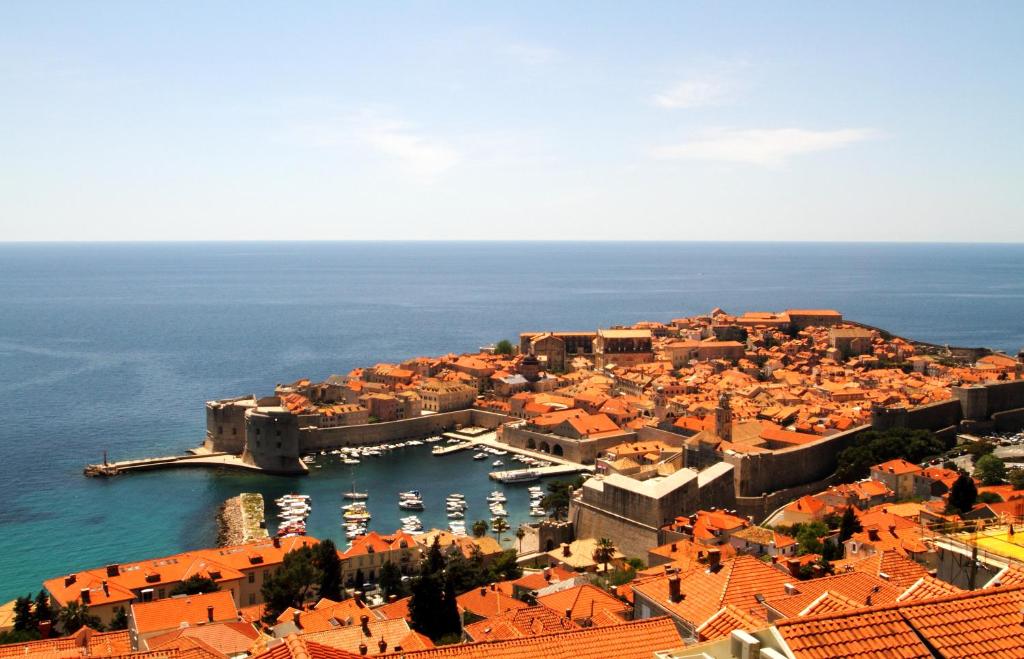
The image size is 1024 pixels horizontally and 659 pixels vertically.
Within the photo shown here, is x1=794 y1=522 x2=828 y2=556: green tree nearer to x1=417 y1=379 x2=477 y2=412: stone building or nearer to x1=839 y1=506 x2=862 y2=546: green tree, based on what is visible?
x1=839 y1=506 x2=862 y2=546: green tree

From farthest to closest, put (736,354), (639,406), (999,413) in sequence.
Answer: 1. (736,354)
2. (639,406)
3. (999,413)

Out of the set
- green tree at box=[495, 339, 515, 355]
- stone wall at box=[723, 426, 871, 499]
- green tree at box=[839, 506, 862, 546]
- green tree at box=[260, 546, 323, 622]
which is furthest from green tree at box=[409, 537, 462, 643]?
green tree at box=[495, 339, 515, 355]

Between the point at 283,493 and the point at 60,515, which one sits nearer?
the point at 60,515

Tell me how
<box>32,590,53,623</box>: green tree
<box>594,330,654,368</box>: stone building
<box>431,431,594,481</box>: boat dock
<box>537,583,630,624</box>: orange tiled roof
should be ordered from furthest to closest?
<box>594,330,654,368</box>: stone building
<box>431,431,594,481</box>: boat dock
<box>32,590,53,623</box>: green tree
<box>537,583,630,624</box>: orange tiled roof

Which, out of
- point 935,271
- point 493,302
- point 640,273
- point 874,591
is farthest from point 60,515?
point 935,271

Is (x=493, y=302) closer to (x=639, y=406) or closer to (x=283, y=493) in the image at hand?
(x=639, y=406)

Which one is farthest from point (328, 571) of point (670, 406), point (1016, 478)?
point (670, 406)
